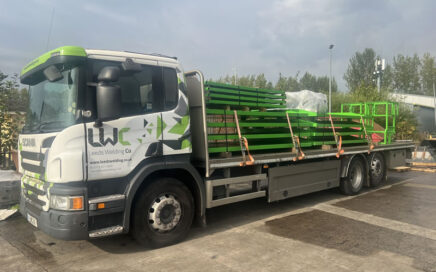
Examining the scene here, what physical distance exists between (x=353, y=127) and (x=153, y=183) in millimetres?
5964

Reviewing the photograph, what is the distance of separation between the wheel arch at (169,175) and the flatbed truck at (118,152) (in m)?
0.01

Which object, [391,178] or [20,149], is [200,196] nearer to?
[20,149]

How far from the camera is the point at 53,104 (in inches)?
164

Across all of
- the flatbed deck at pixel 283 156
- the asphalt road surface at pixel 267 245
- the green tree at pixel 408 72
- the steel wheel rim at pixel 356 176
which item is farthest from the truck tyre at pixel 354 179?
the green tree at pixel 408 72

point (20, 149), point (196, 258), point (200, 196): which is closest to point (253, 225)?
point (200, 196)

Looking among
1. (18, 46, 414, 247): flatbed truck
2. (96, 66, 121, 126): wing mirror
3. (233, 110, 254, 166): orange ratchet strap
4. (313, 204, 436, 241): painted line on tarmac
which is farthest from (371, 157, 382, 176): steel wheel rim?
(96, 66, 121, 126): wing mirror

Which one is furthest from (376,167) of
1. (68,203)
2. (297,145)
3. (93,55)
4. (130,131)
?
(68,203)

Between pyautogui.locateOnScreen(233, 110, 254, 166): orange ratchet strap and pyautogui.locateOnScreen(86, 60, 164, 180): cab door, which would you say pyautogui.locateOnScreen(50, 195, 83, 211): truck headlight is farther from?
pyautogui.locateOnScreen(233, 110, 254, 166): orange ratchet strap

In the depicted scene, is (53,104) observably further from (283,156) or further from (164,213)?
(283,156)

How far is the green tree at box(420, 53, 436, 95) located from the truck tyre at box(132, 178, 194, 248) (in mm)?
61867

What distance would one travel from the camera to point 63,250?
181 inches

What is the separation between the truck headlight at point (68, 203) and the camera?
12.4 ft

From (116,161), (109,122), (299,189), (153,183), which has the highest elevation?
(109,122)

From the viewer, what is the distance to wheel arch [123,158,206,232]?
4191mm
